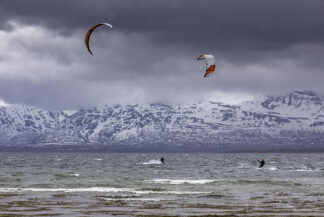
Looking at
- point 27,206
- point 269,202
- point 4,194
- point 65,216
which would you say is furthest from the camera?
point 4,194

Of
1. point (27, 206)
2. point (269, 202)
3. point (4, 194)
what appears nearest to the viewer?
point (27, 206)

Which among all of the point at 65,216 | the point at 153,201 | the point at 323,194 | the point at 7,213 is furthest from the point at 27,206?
the point at 323,194

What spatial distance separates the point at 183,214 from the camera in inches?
1248

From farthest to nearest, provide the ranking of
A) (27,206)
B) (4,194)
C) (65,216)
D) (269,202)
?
(4,194), (269,202), (27,206), (65,216)

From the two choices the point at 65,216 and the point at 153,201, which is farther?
the point at 153,201

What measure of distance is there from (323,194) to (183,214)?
19.6m

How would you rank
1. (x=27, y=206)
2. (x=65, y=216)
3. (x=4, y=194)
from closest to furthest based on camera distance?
(x=65, y=216) → (x=27, y=206) → (x=4, y=194)

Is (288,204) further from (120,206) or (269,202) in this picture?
(120,206)

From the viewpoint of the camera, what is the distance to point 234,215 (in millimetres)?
31094

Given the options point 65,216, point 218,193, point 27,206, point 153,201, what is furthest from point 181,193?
point 65,216

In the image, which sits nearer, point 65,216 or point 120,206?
point 65,216

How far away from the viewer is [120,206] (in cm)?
Result: 3606

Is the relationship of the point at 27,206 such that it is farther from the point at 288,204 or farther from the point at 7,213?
the point at 288,204

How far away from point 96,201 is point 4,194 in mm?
9970
